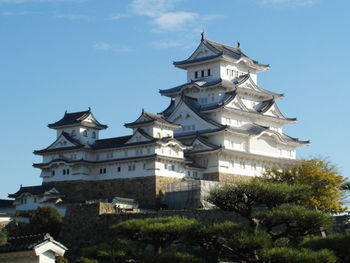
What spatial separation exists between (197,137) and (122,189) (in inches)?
306

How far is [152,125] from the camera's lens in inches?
2212

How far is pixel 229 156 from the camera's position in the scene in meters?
59.1

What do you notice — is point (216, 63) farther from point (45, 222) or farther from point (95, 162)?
point (45, 222)

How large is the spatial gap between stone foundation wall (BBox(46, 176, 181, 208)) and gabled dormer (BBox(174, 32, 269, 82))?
1359 cm

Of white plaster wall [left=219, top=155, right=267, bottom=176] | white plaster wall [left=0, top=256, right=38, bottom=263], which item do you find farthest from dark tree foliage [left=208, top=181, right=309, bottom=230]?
white plaster wall [left=219, top=155, right=267, bottom=176]

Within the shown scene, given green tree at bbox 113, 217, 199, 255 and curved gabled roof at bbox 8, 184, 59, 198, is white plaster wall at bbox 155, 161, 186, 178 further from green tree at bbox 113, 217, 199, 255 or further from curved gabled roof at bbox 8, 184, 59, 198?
green tree at bbox 113, 217, 199, 255

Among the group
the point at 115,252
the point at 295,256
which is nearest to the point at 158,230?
the point at 115,252

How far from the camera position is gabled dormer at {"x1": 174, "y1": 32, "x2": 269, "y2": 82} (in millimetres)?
65125

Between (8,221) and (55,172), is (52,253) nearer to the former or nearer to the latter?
(8,221)

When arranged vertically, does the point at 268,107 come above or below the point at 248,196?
above

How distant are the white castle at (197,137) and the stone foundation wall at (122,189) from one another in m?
0.33

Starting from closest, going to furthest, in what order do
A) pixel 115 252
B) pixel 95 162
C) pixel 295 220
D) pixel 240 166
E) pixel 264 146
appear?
pixel 295 220
pixel 115 252
pixel 95 162
pixel 240 166
pixel 264 146

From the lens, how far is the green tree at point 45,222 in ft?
162

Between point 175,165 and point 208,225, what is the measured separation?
25390 mm
